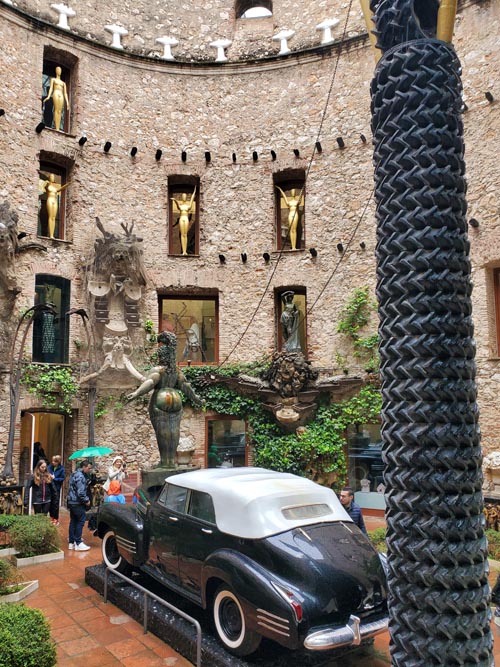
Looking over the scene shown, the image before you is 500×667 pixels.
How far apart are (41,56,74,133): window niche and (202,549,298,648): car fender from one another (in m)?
12.6

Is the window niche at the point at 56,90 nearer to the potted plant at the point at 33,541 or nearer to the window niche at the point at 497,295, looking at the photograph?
the potted plant at the point at 33,541

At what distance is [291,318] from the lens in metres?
14.2

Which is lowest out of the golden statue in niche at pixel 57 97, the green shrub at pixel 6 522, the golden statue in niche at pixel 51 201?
the green shrub at pixel 6 522

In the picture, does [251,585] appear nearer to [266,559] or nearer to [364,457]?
[266,559]

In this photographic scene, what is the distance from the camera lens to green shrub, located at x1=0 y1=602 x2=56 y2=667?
388cm

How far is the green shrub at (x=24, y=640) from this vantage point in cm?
388

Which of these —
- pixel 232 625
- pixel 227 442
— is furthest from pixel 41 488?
pixel 232 625

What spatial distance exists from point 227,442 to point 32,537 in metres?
7.01

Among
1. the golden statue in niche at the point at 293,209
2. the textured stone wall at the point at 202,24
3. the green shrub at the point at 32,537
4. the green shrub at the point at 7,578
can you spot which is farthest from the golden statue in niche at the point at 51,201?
the green shrub at the point at 7,578

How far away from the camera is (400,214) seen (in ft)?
7.20

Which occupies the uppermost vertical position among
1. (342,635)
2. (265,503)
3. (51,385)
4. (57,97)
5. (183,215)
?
(57,97)

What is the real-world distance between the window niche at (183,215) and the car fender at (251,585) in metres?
11.2

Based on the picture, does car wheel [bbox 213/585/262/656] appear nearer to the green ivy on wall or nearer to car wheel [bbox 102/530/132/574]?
car wheel [bbox 102/530/132/574]

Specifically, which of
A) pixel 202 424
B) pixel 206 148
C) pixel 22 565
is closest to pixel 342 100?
pixel 206 148
